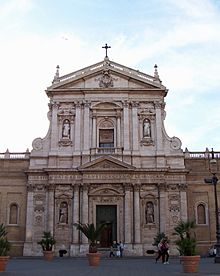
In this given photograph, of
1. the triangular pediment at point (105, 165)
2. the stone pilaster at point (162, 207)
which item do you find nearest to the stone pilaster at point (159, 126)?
the stone pilaster at point (162, 207)

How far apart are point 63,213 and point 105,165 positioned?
536cm

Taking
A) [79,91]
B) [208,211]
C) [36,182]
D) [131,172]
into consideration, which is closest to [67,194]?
[36,182]

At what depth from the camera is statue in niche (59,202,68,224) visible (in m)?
36.3

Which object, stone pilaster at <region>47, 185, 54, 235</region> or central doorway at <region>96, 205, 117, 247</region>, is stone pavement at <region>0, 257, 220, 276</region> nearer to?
stone pilaster at <region>47, 185, 54, 235</region>

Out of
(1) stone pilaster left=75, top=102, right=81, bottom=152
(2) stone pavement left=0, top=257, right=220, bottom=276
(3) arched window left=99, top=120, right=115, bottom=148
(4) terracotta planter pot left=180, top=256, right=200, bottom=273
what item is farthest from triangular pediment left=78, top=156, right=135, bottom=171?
(4) terracotta planter pot left=180, top=256, right=200, bottom=273

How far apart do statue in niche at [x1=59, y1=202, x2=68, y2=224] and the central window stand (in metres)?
6.03

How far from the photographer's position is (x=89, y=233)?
79.5 ft

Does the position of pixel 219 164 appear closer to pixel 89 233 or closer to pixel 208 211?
pixel 208 211

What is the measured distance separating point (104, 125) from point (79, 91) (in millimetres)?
3792

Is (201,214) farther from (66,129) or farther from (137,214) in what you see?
(66,129)

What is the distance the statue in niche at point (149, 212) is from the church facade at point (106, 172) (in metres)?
0.08

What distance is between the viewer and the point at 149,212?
119 ft

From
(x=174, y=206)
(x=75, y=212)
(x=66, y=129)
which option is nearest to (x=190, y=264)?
(x=174, y=206)

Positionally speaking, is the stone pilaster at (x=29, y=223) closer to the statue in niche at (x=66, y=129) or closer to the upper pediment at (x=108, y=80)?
the statue in niche at (x=66, y=129)
